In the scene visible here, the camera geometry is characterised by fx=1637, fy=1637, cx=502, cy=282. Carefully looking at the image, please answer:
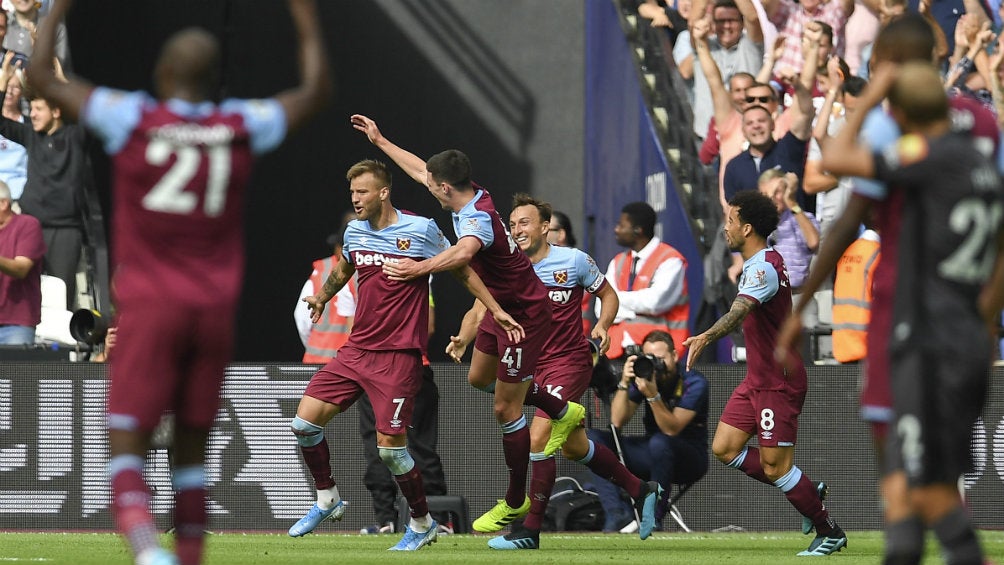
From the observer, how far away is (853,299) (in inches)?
549

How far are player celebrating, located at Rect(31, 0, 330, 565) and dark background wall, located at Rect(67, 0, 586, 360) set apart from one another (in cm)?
1521

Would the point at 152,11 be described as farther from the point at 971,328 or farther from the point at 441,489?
the point at 971,328

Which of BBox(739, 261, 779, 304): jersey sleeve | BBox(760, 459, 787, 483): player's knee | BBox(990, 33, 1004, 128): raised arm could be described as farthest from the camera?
BBox(990, 33, 1004, 128): raised arm

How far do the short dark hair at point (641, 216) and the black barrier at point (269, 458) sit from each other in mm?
1583

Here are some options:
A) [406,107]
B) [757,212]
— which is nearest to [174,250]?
[757,212]

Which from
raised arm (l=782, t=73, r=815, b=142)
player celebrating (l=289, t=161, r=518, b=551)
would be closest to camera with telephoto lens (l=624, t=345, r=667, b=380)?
player celebrating (l=289, t=161, r=518, b=551)

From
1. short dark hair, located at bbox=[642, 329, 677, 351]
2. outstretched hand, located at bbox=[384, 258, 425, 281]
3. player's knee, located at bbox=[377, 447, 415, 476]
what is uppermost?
outstretched hand, located at bbox=[384, 258, 425, 281]

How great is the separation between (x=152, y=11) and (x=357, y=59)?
9.01 feet

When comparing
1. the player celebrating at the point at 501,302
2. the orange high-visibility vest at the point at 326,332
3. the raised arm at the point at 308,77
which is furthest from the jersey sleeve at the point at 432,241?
the raised arm at the point at 308,77

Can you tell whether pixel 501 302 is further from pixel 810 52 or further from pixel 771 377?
pixel 810 52

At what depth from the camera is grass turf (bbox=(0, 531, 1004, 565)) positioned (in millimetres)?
9969

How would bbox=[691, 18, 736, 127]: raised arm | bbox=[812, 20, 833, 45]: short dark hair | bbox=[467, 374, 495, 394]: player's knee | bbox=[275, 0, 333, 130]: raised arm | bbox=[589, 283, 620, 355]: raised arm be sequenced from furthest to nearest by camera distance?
bbox=[691, 18, 736, 127]: raised arm, bbox=[812, 20, 833, 45]: short dark hair, bbox=[589, 283, 620, 355]: raised arm, bbox=[467, 374, 495, 394]: player's knee, bbox=[275, 0, 333, 130]: raised arm

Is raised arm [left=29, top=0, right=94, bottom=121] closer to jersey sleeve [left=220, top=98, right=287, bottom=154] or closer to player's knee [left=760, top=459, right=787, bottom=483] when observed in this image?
jersey sleeve [left=220, top=98, right=287, bottom=154]

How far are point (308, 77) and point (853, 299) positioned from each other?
8.35m
